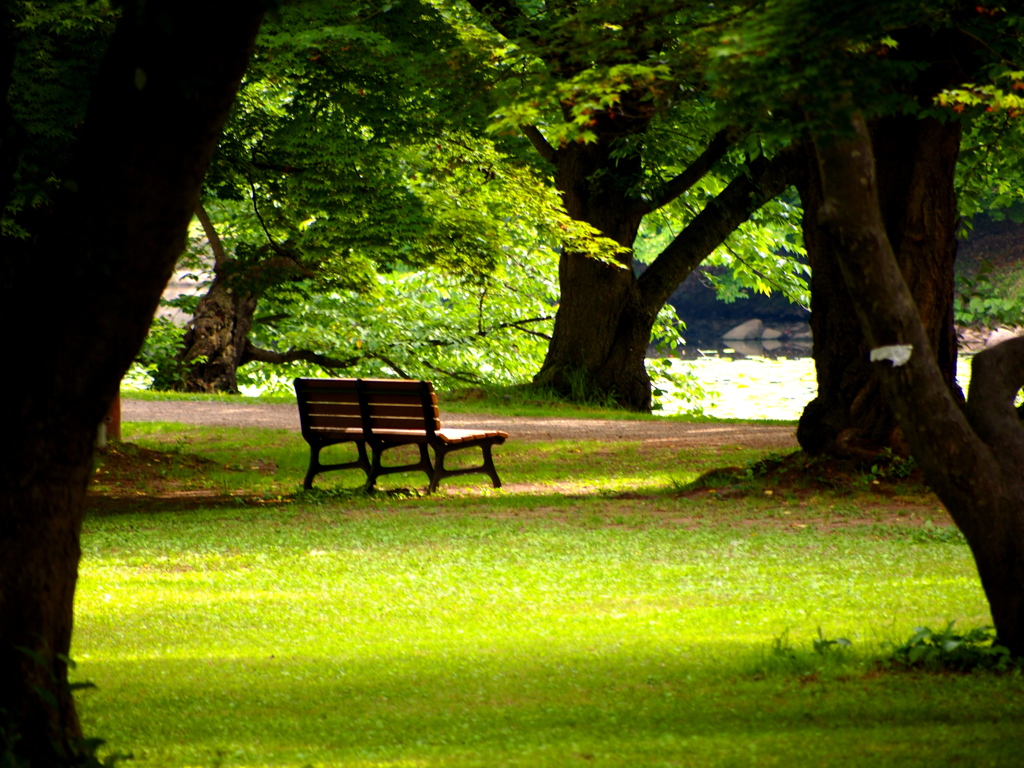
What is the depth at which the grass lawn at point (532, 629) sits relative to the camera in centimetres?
404

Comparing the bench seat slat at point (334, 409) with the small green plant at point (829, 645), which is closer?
the small green plant at point (829, 645)

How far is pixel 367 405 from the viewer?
11.2m

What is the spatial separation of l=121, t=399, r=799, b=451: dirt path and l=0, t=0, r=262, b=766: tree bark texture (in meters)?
10.9

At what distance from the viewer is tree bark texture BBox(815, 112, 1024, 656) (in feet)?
15.5

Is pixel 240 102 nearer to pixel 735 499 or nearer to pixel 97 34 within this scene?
pixel 97 34

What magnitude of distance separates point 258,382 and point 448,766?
1086 inches

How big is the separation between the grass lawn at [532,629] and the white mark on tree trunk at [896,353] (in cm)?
118

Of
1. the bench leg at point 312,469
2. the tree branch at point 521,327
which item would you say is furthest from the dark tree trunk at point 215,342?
the bench leg at point 312,469

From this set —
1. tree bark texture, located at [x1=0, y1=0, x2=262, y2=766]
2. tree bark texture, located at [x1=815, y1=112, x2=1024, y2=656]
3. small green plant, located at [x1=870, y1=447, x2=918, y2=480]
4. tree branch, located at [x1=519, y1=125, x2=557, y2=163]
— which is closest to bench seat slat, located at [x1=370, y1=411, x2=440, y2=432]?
small green plant, located at [x1=870, y1=447, x2=918, y2=480]

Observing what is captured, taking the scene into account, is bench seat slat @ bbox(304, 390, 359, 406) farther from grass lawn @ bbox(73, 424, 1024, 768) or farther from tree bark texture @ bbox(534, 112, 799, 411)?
tree bark texture @ bbox(534, 112, 799, 411)

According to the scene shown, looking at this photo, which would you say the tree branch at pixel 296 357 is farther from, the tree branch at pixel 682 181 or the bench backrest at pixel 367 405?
the bench backrest at pixel 367 405

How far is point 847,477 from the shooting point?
33.8 ft

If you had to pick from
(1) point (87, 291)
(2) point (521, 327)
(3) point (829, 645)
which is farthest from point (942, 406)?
(2) point (521, 327)

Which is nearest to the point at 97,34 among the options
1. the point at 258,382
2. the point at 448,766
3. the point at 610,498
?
the point at 610,498
